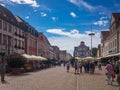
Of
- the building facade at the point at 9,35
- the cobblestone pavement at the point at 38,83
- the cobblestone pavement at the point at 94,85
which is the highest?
the building facade at the point at 9,35

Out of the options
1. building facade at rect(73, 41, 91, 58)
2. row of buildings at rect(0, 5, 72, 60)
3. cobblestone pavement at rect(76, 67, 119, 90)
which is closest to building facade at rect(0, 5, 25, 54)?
row of buildings at rect(0, 5, 72, 60)

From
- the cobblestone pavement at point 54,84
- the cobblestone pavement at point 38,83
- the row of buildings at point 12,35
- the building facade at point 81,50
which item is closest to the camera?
the cobblestone pavement at point 38,83

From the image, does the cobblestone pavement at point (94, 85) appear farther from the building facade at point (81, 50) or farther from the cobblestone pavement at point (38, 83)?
the building facade at point (81, 50)

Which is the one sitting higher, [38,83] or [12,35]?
[12,35]

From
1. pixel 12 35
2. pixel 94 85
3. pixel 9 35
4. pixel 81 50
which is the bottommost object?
pixel 94 85

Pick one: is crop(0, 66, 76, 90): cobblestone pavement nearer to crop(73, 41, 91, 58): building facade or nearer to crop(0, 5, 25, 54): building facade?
crop(0, 5, 25, 54): building facade

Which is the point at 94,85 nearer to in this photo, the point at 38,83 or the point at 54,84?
the point at 54,84

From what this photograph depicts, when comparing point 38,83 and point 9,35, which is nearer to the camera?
point 38,83

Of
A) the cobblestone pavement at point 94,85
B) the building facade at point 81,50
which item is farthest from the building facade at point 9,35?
the building facade at point 81,50

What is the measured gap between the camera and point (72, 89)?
49.8 feet

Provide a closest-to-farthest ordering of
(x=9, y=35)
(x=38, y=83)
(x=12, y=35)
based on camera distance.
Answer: (x=38, y=83), (x=9, y=35), (x=12, y=35)

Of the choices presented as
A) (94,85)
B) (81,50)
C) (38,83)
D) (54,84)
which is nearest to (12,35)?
Result: (38,83)

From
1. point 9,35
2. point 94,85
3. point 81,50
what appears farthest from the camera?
point 81,50

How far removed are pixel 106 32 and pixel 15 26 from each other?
39.5m
